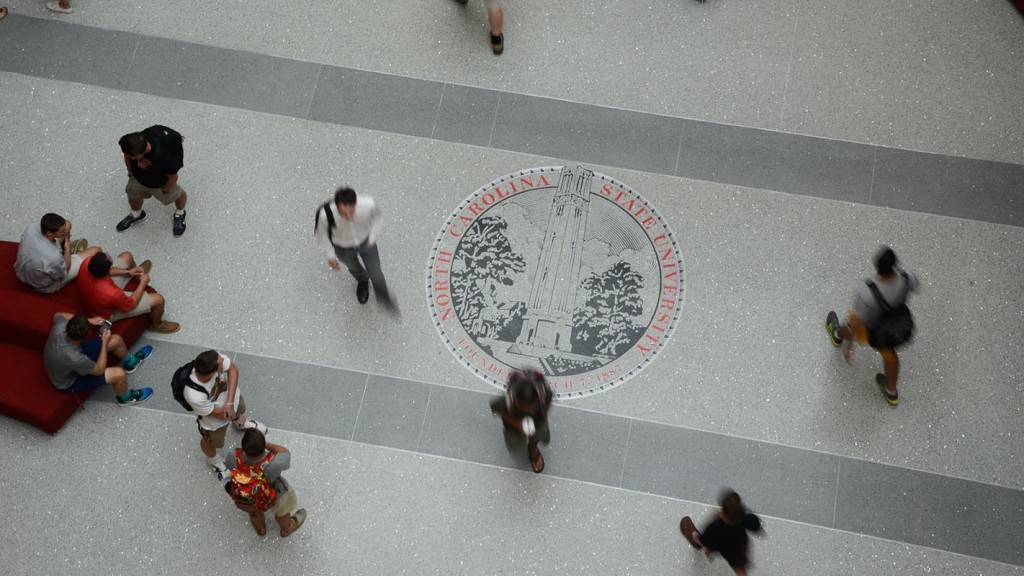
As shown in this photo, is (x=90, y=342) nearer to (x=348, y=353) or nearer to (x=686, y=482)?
(x=348, y=353)

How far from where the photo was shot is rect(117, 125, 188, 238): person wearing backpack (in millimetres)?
5578

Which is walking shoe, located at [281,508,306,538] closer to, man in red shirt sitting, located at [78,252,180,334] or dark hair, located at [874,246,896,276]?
man in red shirt sitting, located at [78,252,180,334]

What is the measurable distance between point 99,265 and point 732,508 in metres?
3.75

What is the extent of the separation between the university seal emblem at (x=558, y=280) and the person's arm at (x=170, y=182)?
5.71 ft

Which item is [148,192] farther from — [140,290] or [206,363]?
[206,363]

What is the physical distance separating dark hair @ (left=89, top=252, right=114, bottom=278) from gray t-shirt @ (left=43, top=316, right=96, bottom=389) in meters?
0.32

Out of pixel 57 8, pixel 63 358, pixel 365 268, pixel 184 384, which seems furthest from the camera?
pixel 57 8

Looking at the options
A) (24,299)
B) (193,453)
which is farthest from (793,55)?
(24,299)

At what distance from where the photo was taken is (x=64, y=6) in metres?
7.10

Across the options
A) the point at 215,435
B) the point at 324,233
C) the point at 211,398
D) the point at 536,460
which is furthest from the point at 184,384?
the point at 536,460

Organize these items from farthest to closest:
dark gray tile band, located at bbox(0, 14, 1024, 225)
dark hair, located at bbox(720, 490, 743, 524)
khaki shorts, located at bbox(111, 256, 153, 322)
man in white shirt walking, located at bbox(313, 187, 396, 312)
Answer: dark gray tile band, located at bbox(0, 14, 1024, 225), khaki shorts, located at bbox(111, 256, 153, 322), man in white shirt walking, located at bbox(313, 187, 396, 312), dark hair, located at bbox(720, 490, 743, 524)

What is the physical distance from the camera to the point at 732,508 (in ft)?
14.8

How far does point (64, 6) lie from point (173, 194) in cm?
222

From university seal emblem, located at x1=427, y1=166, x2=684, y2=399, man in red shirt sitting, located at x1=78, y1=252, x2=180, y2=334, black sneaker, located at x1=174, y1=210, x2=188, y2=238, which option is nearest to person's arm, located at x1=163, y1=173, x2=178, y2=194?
black sneaker, located at x1=174, y1=210, x2=188, y2=238
